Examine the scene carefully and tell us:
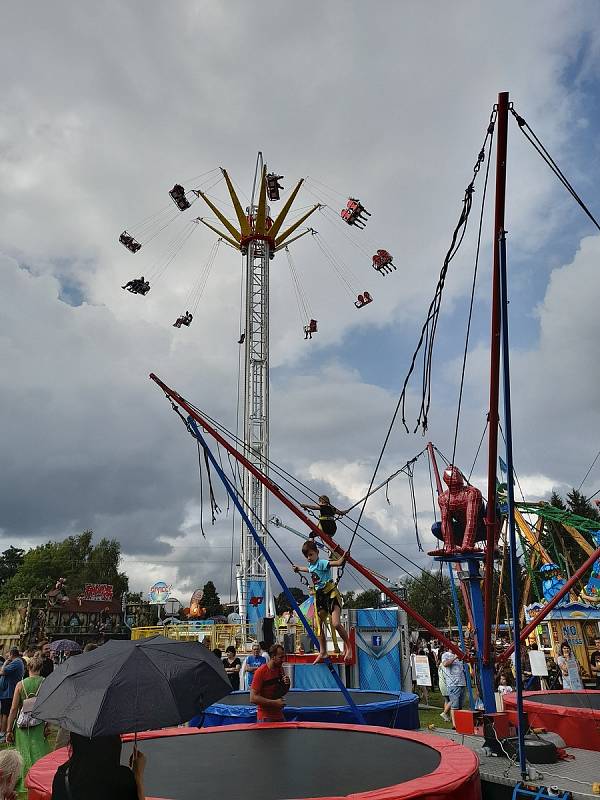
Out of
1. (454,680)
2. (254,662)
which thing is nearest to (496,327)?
(454,680)

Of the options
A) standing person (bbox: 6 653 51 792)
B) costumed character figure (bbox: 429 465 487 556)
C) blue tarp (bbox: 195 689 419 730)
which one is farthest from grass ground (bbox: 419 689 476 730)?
standing person (bbox: 6 653 51 792)

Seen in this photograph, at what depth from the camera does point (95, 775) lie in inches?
104

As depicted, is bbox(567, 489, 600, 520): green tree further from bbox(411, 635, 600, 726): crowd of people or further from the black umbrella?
the black umbrella

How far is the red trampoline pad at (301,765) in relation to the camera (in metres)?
3.87

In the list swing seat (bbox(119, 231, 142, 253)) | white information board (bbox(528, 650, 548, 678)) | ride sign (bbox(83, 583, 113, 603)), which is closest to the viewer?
white information board (bbox(528, 650, 548, 678))

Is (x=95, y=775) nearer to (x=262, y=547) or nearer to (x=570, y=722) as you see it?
(x=262, y=547)

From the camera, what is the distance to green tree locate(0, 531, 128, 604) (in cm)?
5247

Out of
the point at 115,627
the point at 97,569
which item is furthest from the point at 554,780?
the point at 97,569

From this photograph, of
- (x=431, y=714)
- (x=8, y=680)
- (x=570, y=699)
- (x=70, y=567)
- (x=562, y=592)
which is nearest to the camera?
(x=562, y=592)

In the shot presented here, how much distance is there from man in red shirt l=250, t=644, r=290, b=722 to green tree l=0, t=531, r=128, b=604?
165ft

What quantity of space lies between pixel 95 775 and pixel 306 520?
14.4ft

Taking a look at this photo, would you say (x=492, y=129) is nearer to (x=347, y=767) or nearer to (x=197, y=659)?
(x=197, y=659)

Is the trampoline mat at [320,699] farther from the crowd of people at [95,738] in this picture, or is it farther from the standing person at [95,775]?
the standing person at [95,775]

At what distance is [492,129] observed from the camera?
4926mm
